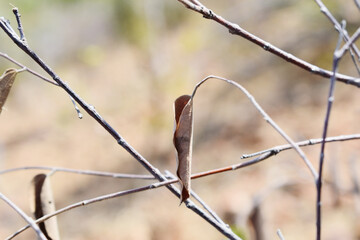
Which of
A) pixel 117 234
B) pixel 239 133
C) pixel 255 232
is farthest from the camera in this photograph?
pixel 239 133

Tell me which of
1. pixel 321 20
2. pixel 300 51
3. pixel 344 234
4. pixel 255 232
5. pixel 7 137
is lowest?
pixel 255 232

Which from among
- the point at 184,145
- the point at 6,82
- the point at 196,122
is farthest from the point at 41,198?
the point at 196,122

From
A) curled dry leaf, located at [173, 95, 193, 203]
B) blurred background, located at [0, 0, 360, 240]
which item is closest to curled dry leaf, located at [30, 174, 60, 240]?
curled dry leaf, located at [173, 95, 193, 203]

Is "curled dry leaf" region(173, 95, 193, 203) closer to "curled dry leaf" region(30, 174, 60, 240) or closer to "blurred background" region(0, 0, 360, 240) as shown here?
"curled dry leaf" region(30, 174, 60, 240)

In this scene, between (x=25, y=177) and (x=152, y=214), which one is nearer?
(x=152, y=214)

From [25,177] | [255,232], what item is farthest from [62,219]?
[255,232]

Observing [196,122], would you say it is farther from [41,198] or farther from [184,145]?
[184,145]

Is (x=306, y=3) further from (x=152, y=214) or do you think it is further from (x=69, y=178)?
(x=69, y=178)
